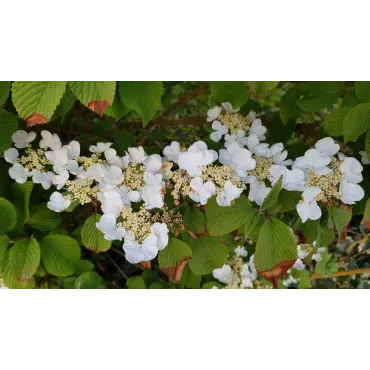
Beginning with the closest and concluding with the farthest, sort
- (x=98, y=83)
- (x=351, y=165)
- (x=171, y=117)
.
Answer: (x=98, y=83), (x=351, y=165), (x=171, y=117)

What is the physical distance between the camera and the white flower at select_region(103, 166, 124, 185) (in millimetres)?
875

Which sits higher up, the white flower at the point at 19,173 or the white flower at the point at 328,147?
the white flower at the point at 328,147

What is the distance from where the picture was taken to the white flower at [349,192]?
0.83m

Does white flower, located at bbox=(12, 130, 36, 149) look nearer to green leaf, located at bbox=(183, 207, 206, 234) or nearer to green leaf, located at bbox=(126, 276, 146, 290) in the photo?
green leaf, located at bbox=(183, 207, 206, 234)

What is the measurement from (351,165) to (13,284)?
775 mm

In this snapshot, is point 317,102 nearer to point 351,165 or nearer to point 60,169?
point 351,165

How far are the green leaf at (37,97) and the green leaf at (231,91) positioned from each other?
0.31 meters

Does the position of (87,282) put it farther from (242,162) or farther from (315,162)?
(315,162)

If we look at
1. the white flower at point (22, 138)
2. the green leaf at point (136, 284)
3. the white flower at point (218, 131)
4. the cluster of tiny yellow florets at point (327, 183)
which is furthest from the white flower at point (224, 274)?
the white flower at point (22, 138)

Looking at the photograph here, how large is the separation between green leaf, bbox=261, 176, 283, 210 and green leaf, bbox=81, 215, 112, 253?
0.36 m

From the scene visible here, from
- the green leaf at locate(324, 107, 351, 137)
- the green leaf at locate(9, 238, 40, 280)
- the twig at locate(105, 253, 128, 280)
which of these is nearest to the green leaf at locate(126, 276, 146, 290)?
the twig at locate(105, 253, 128, 280)

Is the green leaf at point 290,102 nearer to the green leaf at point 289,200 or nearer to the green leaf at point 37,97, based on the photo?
the green leaf at point 289,200

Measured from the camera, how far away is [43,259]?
41.3 inches

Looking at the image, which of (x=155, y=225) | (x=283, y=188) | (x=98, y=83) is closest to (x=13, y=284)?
(x=155, y=225)
